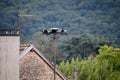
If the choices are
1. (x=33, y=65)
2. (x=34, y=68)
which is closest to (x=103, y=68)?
(x=34, y=68)

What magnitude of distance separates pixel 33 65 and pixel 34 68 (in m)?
0.23

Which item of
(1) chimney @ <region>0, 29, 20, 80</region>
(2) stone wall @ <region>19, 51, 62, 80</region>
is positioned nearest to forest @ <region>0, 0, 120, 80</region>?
(2) stone wall @ <region>19, 51, 62, 80</region>

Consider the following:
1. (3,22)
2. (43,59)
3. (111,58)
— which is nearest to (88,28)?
(3,22)

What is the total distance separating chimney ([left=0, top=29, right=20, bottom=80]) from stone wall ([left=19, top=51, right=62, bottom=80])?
902 cm

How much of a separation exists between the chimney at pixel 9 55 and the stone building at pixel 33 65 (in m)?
8.84

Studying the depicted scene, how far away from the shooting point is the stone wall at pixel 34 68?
33469mm

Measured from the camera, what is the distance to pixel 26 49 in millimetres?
33375

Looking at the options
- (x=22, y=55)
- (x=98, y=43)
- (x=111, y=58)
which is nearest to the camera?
(x=22, y=55)

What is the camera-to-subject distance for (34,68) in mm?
34188

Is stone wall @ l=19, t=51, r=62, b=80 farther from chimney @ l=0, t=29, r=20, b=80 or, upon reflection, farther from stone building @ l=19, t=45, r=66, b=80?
chimney @ l=0, t=29, r=20, b=80

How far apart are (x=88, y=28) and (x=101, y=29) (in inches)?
174

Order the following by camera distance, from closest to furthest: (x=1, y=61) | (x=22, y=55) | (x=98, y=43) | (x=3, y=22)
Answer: (x=1, y=61), (x=22, y=55), (x=98, y=43), (x=3, y=22)

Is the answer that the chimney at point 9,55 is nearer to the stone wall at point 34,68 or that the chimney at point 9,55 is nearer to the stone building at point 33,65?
the stone building at point 33,65

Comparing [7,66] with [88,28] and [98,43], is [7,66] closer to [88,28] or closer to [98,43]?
[98,43]
